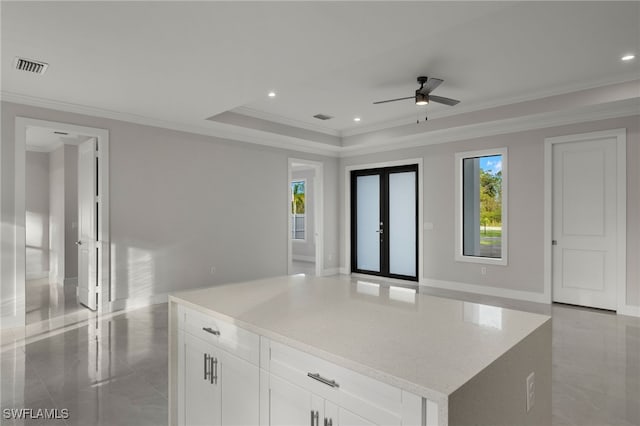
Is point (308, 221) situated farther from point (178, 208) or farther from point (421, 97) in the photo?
point (421, 97)

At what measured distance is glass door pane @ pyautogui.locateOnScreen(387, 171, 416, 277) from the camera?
7012 millimetres

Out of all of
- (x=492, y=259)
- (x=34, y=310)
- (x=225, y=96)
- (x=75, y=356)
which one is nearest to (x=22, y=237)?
(x=34, y=310)

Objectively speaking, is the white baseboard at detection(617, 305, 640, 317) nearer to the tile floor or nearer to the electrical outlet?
the tile floor

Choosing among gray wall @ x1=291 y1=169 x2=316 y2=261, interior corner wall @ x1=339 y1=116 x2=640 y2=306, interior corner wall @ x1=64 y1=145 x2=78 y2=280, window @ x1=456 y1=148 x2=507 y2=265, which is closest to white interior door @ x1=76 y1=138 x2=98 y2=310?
interior corner wall @ x1=64 y1=145 x2=78 y2=280

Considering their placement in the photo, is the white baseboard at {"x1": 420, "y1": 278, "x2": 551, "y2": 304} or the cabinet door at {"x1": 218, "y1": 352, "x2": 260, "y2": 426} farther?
the white baseboard at {"x1": 420, "y1": 278, "x2": 551, "y2": 304}

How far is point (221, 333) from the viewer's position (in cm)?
170

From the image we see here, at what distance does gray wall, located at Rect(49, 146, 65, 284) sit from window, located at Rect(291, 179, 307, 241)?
556 centimetres

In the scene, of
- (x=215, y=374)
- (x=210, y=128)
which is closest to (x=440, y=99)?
(x=210, y=128)

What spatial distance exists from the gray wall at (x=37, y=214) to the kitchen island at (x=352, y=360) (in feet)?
24.4

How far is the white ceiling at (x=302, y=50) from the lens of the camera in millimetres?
2574

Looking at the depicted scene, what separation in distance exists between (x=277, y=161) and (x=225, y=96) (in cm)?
273

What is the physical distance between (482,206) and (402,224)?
1.55 meters

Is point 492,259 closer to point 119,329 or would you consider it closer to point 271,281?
point 271,281

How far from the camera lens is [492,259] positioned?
5898 millimetres
